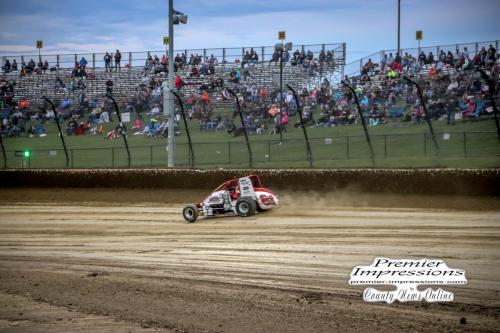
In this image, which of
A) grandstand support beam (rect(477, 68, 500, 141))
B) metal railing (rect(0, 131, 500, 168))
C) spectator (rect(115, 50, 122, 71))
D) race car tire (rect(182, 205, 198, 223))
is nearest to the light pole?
metal railing (rect(0, 131, 500, 168))

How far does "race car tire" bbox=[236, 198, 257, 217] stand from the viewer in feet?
61.5

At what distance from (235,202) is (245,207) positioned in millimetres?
343

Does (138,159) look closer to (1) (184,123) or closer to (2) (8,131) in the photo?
(1) (184,123)

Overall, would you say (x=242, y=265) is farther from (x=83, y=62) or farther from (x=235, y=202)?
(x=83, y=62)

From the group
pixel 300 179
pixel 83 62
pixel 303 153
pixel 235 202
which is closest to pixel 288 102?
pixel 303 153

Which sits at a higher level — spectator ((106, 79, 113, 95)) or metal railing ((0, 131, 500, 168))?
spectator ((106, 79, 113, 95))

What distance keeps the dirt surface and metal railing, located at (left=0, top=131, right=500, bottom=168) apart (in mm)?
2091

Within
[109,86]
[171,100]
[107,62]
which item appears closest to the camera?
[171,100]

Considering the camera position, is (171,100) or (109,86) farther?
(109,86)

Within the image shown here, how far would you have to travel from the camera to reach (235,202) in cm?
1897

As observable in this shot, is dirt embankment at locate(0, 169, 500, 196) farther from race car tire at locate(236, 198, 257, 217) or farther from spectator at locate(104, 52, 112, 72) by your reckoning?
spectator at locate(104, 52, 112, 72)

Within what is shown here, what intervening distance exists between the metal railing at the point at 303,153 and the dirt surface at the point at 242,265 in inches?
82.3

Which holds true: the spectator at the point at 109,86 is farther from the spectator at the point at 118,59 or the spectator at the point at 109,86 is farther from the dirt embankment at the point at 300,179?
the dirt embankment at the point at 300,179

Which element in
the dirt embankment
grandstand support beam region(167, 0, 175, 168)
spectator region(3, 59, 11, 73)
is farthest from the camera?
spectator region(3, 59, 11, 73)
